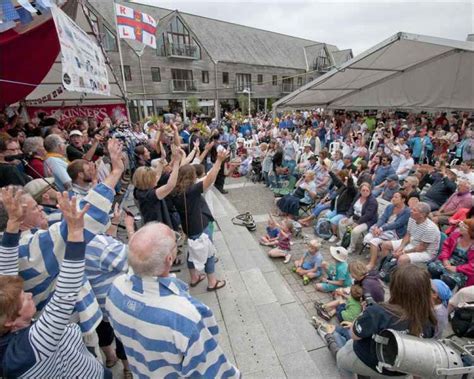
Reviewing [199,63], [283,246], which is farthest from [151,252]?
[199,63]

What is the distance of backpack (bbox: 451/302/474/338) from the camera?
2.49 m

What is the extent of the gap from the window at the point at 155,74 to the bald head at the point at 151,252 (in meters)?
26.4

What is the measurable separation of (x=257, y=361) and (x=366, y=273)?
4.92 ft

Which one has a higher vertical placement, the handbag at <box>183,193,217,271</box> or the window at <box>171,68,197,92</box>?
the window at <box>171,68,197,92</box>

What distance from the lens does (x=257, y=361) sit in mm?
2541

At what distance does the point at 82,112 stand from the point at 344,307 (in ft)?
37.0

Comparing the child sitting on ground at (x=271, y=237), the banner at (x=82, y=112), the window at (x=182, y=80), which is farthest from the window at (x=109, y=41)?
the child sitting on ground at (x=271, y=237)

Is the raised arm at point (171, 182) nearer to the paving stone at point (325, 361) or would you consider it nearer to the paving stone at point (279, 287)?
the paving stone at point (279, 287)

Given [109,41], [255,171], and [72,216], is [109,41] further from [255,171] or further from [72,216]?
[72,216]

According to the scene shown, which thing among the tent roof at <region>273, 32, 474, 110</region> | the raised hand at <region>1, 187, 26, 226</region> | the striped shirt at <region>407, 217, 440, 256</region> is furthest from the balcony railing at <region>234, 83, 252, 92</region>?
the raised hand at <region>1, 187, 26, 226</region>

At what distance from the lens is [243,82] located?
1190 inches

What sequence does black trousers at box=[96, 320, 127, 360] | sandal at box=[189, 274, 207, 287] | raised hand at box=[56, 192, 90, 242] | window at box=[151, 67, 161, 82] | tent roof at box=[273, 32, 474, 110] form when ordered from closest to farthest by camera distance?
1. raised hand at box=[56, 192, 90, 242]
2. black trousers at box=[96, 320, 127, 360]
3. sandal at box=[189, 274, 207, 287]
4. tent roof at box=[273, 32, 474, 110]
5. window at box=[151, 67, 161, 82]

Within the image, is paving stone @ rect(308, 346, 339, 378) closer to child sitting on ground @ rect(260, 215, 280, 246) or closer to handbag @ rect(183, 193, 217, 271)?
handbag @ rect(183, 193, 217, 271)

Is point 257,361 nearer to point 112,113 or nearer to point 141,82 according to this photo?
point 112,113
